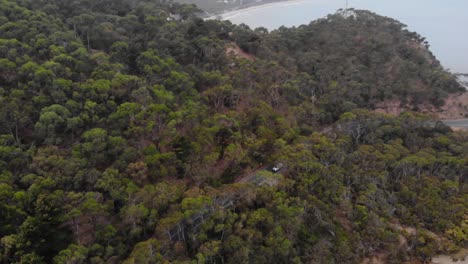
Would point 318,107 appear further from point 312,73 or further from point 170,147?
point 170,147

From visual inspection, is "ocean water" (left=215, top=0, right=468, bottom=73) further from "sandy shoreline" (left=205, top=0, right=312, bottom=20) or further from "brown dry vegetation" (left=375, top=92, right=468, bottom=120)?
"brown dry vegetation" (left=375, top=92, right=468, bottom=120)

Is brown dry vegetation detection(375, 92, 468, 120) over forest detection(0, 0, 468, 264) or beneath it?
beneath

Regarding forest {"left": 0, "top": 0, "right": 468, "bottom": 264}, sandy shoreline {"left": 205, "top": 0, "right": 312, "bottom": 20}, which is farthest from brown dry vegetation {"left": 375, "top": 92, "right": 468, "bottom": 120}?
sandy shoreline {"left": 205, "top": 0, "right": 312, "bottom": 20}

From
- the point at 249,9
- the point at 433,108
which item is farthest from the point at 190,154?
the point at 249,9

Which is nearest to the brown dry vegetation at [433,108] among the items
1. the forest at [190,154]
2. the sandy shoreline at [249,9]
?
the forest at [190,154]

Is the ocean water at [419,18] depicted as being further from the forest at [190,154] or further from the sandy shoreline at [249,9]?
the forest at [190,154]
